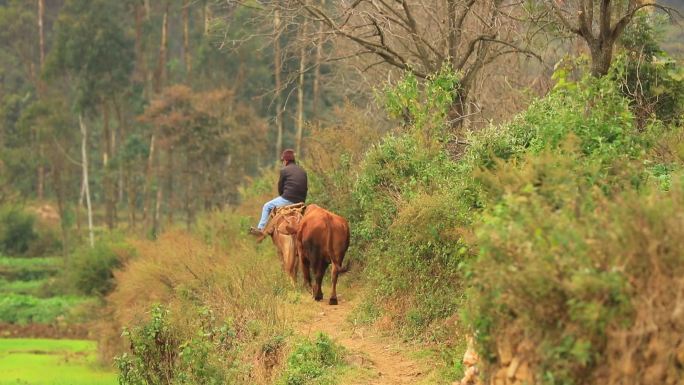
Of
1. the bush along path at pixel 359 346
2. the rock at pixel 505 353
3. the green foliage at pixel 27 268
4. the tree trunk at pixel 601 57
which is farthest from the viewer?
the green foliage at pixel 27 268

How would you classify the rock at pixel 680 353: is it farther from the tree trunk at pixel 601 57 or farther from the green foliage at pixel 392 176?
the green foliage at pixel 392 176

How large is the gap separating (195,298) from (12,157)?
135 ft

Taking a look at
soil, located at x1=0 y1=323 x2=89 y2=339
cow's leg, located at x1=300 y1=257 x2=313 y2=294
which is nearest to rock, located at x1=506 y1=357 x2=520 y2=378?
cow's leg, located at x1=300 y1=257 x2=313 y2=294

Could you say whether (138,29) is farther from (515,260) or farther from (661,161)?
(515,260)

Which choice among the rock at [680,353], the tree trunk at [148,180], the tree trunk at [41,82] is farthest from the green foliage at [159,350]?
the tree trunk at [41,82]

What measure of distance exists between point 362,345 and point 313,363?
5.20 feet

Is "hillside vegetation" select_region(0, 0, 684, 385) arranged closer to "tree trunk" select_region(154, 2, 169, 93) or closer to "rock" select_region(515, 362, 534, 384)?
"rock" select_region(515, 362, 534, 384)

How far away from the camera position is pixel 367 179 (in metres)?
14.7

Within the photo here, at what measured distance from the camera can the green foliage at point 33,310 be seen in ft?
127

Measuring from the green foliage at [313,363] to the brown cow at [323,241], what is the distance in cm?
326

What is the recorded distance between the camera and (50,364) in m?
28.8

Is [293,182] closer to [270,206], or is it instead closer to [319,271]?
[270,206]

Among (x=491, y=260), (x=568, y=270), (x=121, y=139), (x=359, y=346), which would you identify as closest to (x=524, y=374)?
(x=491, y=260)

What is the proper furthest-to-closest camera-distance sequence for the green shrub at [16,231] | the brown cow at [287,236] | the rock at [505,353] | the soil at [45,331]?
the green shrub at [16,231]
the soil at [45,331]
the brown cow at [287,236]
the rock at [505,353]
